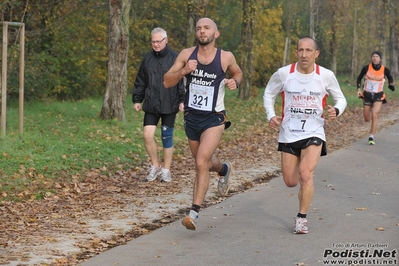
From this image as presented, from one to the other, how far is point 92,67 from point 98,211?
23.7m

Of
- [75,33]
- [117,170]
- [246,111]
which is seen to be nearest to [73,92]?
[75,33]

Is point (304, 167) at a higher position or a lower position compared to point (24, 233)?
higher

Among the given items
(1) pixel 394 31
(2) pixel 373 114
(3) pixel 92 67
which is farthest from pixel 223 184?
(1) pixel 394 31

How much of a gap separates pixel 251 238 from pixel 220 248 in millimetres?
582

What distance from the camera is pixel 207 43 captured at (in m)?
9.27

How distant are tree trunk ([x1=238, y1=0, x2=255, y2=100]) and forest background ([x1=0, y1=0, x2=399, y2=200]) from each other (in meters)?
0.04

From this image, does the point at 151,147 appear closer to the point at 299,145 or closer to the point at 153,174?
the point at 153,174

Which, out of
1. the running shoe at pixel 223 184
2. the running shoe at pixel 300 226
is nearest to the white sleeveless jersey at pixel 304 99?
the running shoe at pixel 300 226

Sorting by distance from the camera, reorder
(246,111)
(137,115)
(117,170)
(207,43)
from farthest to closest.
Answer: (246,111) < (137,115) < (117,170) < (207,43)

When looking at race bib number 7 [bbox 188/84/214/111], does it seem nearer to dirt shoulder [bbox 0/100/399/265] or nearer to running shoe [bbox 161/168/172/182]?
dirt shoulder [bbox 0/100/399/265]

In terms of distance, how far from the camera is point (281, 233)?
29.4 feet

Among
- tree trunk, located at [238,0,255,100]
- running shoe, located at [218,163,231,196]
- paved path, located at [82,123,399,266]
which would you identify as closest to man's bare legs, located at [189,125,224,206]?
paved path, located at [82,123,399,266]

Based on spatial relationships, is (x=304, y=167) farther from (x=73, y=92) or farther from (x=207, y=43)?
(x=73, y=92)

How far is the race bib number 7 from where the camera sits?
9.37 meters
